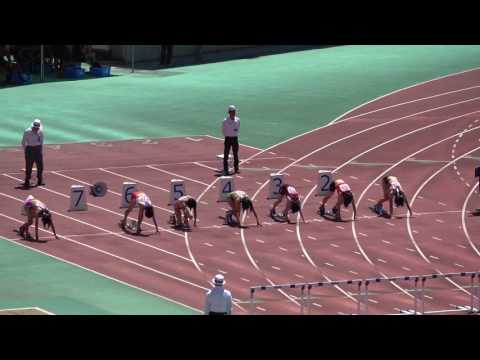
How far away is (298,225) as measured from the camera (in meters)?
28.6

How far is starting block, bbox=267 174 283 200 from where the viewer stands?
30.8m

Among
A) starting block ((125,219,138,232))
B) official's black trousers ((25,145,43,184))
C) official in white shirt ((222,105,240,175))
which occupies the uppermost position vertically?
official in white shirt ((222,105,240,175))

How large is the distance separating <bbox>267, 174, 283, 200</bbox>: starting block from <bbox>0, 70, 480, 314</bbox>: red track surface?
293mm

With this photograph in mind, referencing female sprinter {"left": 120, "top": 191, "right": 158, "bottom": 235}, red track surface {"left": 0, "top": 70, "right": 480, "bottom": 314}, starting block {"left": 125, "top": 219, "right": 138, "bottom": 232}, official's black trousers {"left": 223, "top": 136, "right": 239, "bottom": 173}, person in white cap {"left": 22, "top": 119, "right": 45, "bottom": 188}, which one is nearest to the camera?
red track surface {"left": 0, "top": 70, "right": 480, "bottom": 314}

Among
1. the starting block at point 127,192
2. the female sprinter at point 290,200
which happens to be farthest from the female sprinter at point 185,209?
the female sprinter at point 290,200

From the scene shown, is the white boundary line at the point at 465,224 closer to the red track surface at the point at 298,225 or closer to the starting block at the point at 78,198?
the red track surface at the point at 298,225

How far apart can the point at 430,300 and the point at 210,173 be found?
1190 centimetres

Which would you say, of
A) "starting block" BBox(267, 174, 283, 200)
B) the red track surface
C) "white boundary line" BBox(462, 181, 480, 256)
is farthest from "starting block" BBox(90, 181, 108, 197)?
"white boundary line" BBox(462, 181, 480, 256)

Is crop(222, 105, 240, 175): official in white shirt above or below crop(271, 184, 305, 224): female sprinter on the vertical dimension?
above

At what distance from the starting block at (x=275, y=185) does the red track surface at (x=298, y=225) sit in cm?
29

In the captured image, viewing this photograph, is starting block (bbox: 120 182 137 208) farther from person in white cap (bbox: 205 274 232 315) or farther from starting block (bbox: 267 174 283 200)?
person in white cap (bbox: 205 274 232 315)

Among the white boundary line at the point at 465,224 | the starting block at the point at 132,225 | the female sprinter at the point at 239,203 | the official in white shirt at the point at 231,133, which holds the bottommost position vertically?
the starting block at the point at 132,225

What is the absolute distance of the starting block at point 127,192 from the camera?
29.2 metres
